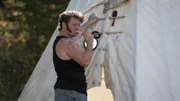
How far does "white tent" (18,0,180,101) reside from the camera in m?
4.31

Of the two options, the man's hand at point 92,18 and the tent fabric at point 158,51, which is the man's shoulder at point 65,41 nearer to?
the tent fabric at point 158,51

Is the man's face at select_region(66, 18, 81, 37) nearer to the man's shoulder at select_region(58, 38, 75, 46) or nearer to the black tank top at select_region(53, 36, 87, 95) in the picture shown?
the man's shoulder at select_region(58, 38, 75, 46)

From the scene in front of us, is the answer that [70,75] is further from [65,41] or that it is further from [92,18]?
[92,18]

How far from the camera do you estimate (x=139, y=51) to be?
4.35m

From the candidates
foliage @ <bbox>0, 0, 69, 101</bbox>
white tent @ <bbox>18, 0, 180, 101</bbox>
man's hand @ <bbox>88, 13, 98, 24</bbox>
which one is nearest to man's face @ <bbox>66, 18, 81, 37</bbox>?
white tent @ <bbox>18, 0, 180, 101</bbox>

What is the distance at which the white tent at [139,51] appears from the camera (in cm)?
431

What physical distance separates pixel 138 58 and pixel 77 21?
969mm

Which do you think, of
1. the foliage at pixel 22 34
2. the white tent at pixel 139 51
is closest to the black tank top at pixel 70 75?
the white tent at pixel 139 51

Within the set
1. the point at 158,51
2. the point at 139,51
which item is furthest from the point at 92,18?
the point at 158,51

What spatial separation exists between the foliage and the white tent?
4.43 m

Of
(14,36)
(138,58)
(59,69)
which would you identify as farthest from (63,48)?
(14,36)

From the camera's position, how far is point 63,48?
3.58 meters

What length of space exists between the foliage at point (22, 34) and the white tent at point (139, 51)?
4426 millimetres

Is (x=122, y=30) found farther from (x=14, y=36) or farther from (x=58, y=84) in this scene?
(x=14, y=36)
